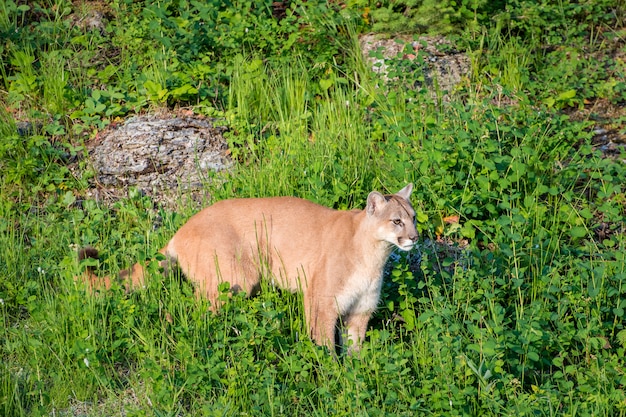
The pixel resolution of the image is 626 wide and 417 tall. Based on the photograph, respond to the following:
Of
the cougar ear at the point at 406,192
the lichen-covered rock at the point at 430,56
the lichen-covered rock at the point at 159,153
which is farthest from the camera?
the lichen-covered rock at the point at 430,56

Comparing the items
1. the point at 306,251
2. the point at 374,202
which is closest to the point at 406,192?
the point at 374,202

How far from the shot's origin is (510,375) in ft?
18.7

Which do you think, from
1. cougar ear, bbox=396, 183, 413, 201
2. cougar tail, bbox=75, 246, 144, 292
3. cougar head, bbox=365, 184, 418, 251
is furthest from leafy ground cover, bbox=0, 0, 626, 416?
cougar ear, bbox=396, 183, 413, 201

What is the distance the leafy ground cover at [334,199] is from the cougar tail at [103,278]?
113 millimetres

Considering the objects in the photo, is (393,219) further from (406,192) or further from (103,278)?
(103,278)

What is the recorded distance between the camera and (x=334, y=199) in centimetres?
766

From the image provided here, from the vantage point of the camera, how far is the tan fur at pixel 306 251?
6613mm

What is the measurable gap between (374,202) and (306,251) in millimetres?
702

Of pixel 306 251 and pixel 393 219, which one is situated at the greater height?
pixel 393 219

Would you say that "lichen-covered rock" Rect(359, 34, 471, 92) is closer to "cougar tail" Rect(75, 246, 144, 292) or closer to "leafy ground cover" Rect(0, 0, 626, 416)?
"leafy ground cover" Rect(0, 0, 626, 416)

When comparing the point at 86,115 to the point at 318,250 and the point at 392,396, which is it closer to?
the point at 318,250

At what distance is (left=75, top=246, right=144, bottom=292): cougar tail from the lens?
6.61 meters

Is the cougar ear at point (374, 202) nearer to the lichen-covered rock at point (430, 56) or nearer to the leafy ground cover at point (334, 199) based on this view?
the leafy ground cover at point (334, 199)

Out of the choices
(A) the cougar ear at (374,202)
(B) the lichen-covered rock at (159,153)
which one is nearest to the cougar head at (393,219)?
(A) the cougar ear at (374,202)
